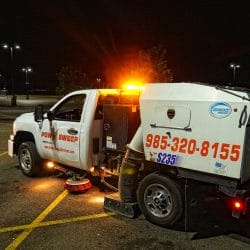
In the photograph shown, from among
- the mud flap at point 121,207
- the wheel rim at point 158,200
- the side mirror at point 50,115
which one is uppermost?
the side mirror at point 50,115

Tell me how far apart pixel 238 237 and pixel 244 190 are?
36.4 inches

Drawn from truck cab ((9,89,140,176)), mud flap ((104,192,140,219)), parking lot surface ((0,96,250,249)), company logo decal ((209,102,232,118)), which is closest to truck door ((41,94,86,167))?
truck cab ((9,89,140,176))

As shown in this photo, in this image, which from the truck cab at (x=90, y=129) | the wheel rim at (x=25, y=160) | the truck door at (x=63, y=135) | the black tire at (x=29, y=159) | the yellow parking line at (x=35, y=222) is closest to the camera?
the yellow parking line at (x=35, y=222)

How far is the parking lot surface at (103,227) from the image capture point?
17.5ft

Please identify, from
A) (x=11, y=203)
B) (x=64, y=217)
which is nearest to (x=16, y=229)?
(x=64, y=217)

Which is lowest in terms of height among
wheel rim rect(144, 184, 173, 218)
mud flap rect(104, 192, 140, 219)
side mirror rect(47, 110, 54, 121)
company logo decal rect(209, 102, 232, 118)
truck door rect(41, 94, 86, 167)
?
mud flap rect(104, 192, 140, 219)

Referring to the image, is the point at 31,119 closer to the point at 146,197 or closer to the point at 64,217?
the point at 64,217

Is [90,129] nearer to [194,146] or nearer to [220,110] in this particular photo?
[194,146]

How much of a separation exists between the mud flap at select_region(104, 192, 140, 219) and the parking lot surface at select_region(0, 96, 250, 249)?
10cm

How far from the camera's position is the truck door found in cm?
750

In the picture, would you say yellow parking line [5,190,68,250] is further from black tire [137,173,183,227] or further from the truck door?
black tire [137,173,183,227]

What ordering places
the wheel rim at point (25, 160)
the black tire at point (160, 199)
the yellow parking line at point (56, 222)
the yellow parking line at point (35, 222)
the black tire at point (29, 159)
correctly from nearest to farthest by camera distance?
the yellow parking line at point (35, 222) → the black tire at point (160, 199) → the yellow parking line at point (56, 222) → the black tire at point (29, 159) → the wheel rim at point (25, 160)

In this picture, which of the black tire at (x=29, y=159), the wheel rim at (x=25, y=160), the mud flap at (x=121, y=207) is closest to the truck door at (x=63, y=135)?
the black tire at (x=29, y=159)

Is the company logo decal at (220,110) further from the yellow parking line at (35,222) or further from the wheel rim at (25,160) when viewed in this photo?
the wheel rim at (25,160)
